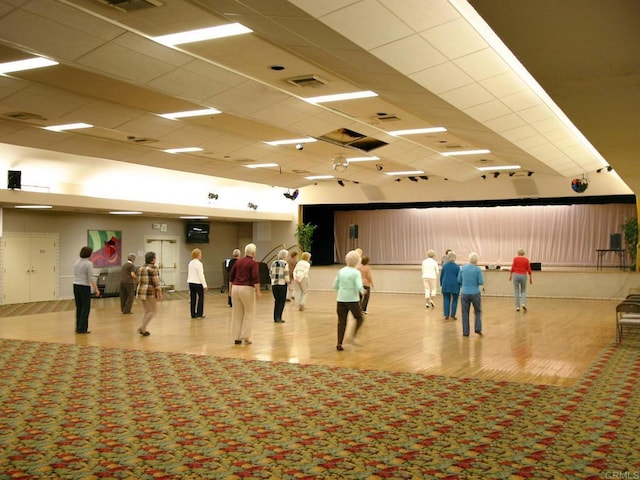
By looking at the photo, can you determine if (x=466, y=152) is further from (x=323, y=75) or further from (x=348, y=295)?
(x=348, y=295)

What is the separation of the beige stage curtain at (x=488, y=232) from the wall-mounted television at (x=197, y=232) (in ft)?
22.9

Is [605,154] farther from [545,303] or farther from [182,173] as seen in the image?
[182,173]

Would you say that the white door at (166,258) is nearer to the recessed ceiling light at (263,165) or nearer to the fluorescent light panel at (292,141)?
the recessed ceiling light at (263,165)

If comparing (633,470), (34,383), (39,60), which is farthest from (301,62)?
(633,470)

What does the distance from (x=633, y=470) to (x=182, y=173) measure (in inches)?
694

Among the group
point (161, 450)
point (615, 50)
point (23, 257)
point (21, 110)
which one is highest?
point (21, 110)

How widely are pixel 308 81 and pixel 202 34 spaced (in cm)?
234

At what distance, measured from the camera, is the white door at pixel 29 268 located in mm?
18250

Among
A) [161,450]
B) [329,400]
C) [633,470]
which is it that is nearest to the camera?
[633,470]

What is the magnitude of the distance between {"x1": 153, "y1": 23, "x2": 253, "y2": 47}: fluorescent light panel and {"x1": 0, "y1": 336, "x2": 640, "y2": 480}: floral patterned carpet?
418cm

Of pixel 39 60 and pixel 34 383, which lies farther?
pixel 39 60

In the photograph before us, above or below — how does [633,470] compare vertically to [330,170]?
below

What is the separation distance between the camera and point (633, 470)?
4.36 metres

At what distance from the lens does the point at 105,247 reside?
21.2m
